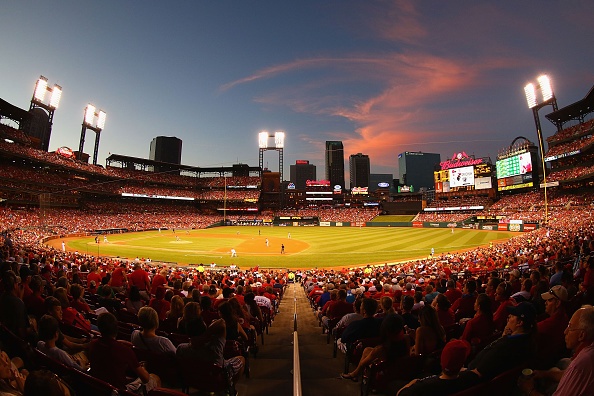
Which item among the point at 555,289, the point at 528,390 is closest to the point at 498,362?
the point at 528,390

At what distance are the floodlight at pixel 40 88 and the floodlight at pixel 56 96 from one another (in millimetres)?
2626

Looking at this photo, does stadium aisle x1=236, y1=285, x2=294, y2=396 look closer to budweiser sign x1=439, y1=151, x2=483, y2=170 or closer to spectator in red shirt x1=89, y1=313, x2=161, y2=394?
spectator in red shirt x1=89, y1=313, x2=161, y2=394

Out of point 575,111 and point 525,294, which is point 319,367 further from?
point 575,111

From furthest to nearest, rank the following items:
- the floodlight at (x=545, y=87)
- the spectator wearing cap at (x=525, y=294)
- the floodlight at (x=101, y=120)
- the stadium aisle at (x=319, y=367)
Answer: the floodlight at (x=101, y=120) < the floodlight at (x=545, y=87) < the spectator wearing cap at (x=525, y=294) < the stadium aisle at (x=319, y=367)

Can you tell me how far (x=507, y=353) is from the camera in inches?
139

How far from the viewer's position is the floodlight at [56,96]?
73269mm

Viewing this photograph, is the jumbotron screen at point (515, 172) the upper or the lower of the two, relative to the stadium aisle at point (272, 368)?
upper

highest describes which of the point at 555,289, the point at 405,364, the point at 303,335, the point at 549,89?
the point at 549,89

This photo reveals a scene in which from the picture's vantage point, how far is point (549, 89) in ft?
240

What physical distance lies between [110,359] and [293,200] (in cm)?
14858

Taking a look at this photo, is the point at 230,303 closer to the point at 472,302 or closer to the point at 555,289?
the point at 555,289

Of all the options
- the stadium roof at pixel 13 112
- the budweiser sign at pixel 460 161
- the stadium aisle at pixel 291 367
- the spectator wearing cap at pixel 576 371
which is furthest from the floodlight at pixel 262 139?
the spectator wearing cap at pixel 576 371

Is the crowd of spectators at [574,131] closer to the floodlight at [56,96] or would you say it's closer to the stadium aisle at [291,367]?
the stadium aisle at [291,367]

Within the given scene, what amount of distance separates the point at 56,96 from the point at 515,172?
119 metres
